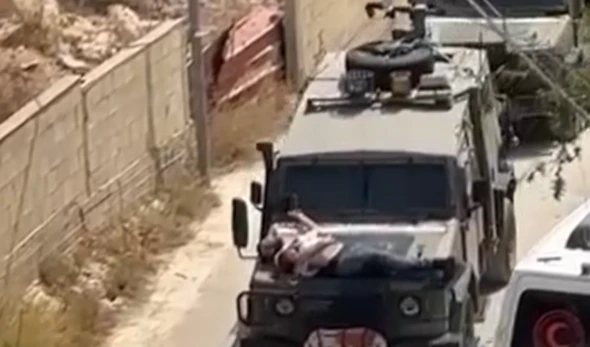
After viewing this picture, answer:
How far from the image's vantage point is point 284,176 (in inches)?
434

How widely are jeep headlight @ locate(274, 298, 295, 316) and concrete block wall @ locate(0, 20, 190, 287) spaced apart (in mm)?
2897

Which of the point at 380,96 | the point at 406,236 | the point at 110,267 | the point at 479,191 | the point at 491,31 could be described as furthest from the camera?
the point at 491,31

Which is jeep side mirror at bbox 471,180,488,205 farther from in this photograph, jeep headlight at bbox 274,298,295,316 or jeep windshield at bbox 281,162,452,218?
jeep headlight at bbox 274,298,295,316

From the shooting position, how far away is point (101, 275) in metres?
13.6

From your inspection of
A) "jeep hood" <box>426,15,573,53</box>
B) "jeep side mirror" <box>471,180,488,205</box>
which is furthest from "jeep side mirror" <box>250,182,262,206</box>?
"jeep hood" <box>426,15,573,53</box>

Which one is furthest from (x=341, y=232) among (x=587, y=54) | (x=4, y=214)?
(x=4, y=214)

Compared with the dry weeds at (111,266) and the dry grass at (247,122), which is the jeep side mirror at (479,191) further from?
the dry grass at (247,122)

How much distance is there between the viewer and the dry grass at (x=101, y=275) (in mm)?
12078

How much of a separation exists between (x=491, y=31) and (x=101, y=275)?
16.3 ft

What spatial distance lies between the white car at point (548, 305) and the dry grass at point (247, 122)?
12.6 m

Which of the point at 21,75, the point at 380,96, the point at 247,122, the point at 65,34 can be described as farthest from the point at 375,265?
the point at 247,122

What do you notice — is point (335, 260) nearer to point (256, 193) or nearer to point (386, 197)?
point (386, 197)

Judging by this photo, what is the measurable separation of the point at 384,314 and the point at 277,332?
639mm

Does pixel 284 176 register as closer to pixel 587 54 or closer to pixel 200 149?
pixel 587 54
